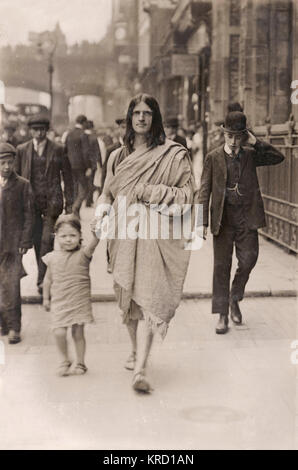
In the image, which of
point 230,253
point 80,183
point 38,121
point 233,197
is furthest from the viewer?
point 80,183

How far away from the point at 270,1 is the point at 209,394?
24.6 feet

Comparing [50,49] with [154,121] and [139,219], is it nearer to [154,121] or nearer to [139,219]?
[154,121]

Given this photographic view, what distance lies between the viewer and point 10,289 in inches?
286

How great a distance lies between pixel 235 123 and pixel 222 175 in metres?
0.46

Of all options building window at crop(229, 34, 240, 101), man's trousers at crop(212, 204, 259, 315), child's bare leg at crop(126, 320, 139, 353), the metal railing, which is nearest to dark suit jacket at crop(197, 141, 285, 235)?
man's trousers at crop(212, 204, 259, 315)

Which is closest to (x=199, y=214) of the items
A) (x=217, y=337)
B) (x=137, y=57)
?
(x=217, y=337)

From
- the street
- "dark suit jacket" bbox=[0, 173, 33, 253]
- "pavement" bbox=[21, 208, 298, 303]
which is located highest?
"dark suit jacket" bbox=[0, 173, 33, 253]

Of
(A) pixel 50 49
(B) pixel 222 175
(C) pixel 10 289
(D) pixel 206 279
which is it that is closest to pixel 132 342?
(C) pixel 10 289

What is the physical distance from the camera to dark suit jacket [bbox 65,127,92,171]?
374 inches

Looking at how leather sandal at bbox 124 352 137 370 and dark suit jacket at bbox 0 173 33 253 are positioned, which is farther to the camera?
dark suit jacket at bbox 0 173 33 253

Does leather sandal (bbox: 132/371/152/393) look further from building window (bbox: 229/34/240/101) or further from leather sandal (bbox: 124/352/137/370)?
building window (bbox: 229/34/240/101)

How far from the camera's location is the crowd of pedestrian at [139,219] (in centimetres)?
602

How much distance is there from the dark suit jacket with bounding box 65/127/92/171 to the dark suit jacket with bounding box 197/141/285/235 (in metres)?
2.35
